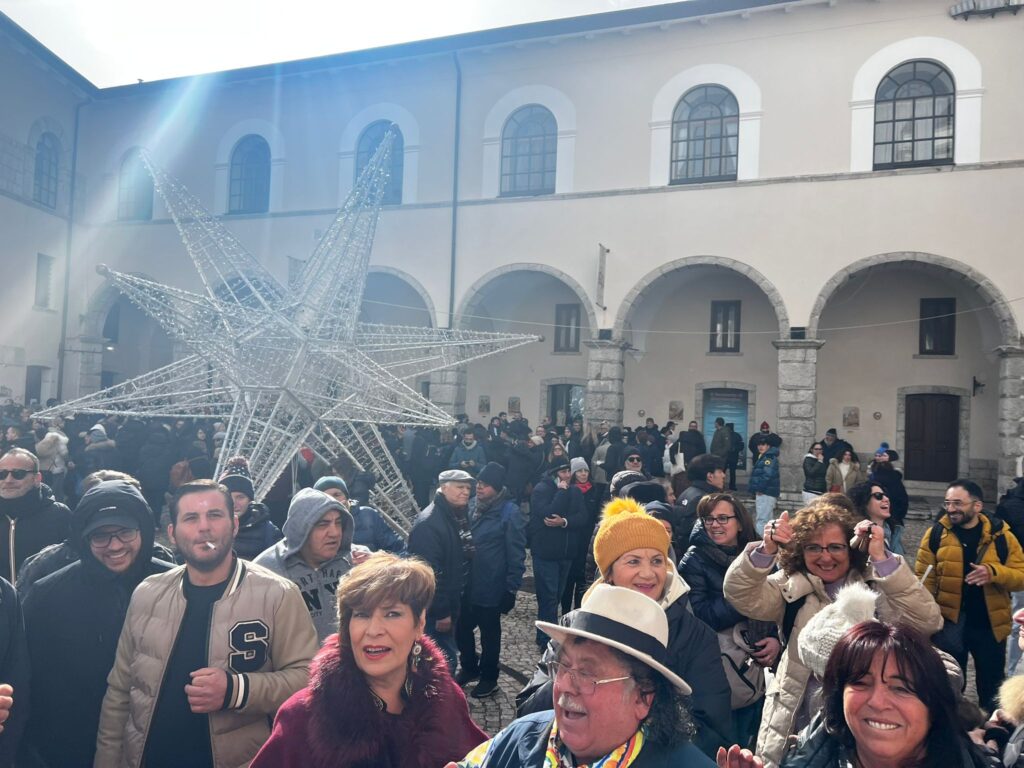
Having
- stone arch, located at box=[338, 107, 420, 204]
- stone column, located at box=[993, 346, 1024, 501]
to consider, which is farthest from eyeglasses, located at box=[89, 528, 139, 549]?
stone arch, located at box=[338, 107, 420, 204]

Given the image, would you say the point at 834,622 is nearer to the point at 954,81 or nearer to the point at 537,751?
the point at 537,751

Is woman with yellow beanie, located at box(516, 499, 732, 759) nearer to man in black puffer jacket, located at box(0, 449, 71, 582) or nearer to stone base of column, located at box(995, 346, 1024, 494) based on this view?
man in black puffer jacket, located at box(0, 449, 71, 582)

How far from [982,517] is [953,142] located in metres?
12.6

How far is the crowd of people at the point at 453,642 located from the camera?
1998 mm

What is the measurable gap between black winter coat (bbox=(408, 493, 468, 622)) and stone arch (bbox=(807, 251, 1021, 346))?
1226 centimetres

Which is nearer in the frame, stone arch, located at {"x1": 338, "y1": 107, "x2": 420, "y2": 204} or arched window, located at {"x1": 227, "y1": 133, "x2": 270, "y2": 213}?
stone arch, located at {"x1": 338, "y1": 107, "x2": 420, "y2": 204}

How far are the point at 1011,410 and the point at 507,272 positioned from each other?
35.3 ft

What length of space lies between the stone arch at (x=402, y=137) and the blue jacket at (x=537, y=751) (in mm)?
17369

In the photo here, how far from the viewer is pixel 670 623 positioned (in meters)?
2.97

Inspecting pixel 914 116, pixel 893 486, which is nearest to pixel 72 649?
pixel 893 486

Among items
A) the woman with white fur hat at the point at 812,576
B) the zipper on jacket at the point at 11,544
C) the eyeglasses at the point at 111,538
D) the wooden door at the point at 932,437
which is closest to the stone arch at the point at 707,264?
the wooden door at the point at 932,437

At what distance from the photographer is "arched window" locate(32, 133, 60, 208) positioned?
20625mm

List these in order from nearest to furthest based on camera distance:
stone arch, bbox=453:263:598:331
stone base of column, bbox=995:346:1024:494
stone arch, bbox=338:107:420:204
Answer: stone base of column, bbox=995:346:1024:494 < stone arch, bbox=453:263:598:331 < stone arch, bbox=338:107:420:204

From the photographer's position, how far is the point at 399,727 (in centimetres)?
225
